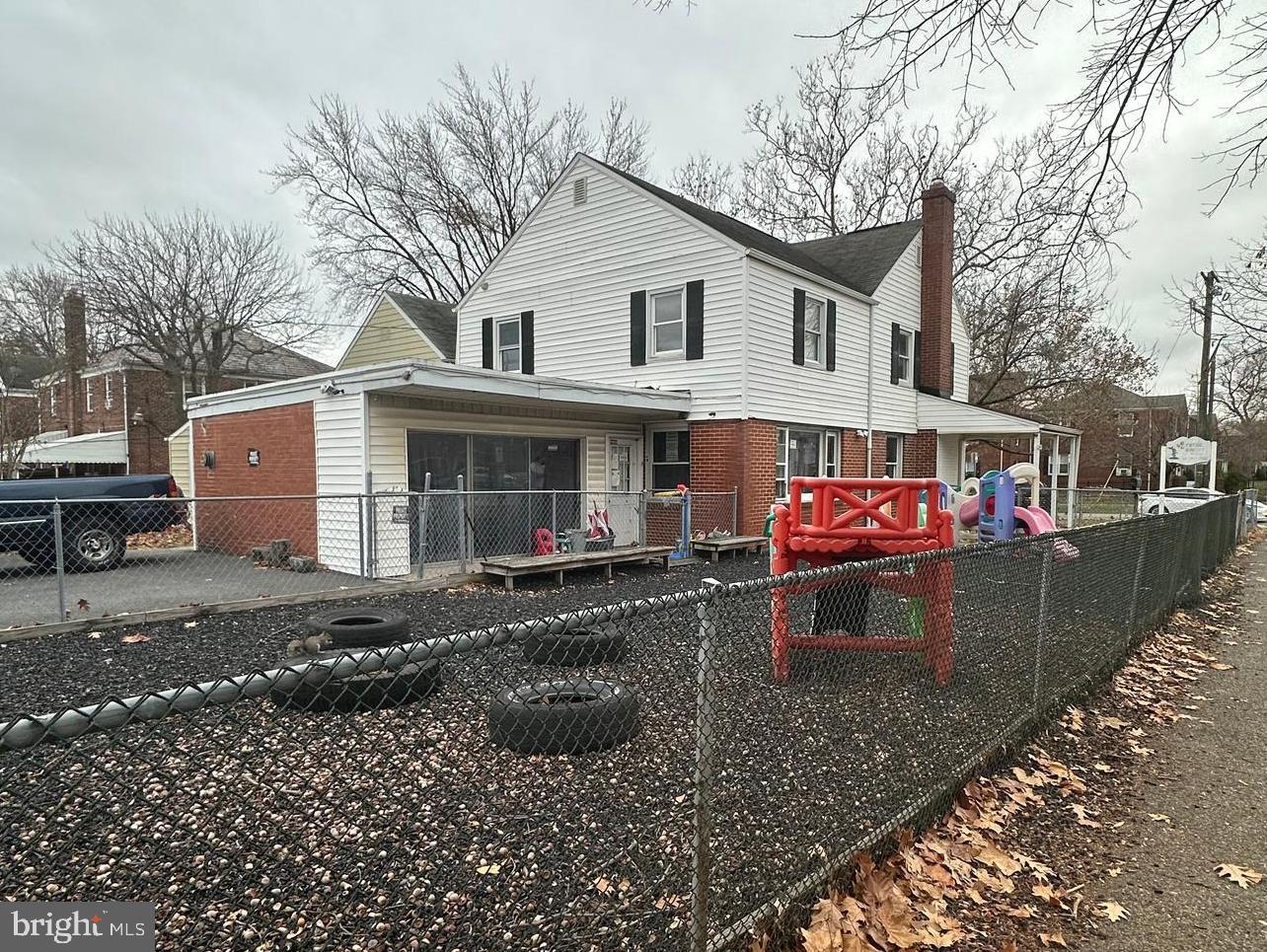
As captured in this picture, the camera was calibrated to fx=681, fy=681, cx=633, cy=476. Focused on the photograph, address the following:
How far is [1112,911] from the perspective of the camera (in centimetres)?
294

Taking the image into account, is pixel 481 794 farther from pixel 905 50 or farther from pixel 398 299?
pixel 398 299

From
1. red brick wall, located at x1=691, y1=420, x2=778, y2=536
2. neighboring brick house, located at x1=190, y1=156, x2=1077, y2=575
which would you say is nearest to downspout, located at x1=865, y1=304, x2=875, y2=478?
neighboring brick house, located at x1=190, y1=156, x2=1077, y2=575

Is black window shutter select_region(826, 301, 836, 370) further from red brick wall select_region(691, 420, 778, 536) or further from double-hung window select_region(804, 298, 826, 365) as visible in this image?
red brick wall select_region(691, 420, 778, 536)

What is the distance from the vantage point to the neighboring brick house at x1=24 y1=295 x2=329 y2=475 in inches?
955

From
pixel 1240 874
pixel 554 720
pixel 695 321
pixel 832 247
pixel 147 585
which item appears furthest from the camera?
pixel 832 247

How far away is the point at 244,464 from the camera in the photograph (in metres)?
12.9

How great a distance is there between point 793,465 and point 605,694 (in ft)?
38.0

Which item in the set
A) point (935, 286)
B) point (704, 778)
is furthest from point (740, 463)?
point (704, 778)

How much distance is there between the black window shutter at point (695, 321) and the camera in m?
13.8

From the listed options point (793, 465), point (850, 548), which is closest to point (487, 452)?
point (793, 465)

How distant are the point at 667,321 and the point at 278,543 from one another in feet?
28.2

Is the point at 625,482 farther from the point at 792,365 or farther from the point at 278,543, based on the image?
the point at 278,543

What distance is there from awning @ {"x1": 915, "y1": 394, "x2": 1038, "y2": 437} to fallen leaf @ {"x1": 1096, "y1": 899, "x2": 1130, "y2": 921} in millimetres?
A: 16065

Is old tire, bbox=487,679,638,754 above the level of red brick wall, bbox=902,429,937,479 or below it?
below
